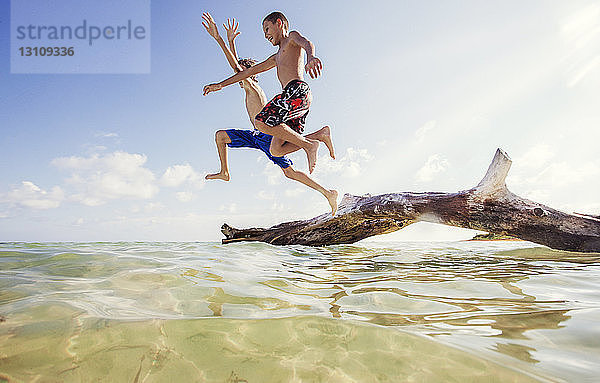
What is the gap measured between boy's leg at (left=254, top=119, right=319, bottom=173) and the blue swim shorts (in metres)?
0.45

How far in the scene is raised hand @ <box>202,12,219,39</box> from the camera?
4574 mm

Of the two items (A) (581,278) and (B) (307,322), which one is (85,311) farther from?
(A) (581,278)

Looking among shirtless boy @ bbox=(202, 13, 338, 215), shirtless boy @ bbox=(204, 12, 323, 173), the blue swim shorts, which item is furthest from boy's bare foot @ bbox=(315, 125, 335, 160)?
the blue swim shorts

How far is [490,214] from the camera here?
214 inches

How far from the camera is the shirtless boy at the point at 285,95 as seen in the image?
385 centimetres

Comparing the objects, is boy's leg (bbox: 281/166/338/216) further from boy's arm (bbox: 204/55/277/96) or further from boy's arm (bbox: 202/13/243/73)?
boy's arm (bbox: 202/13/243/73)

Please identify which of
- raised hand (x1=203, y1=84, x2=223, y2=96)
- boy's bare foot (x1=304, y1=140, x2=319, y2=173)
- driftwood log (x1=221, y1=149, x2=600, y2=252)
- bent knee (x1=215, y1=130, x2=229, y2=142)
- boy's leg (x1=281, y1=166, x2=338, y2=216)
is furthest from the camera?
driftwood log (x1=221, y1=149, x2=600, y2=252)

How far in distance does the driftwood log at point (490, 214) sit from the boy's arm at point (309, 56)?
3.46m

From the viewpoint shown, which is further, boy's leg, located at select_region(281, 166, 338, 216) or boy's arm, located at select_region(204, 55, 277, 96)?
boy's leg, located at select_region(281, 166, 338, 216)

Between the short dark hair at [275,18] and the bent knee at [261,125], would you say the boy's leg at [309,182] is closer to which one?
the bent knee at [261,125]

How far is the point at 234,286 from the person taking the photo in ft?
7.84

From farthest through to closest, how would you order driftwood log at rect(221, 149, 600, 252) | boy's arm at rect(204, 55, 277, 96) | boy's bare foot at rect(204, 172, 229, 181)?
1. driftwood log at rect(221, 149, 600, 252)
2. boy's bare foot at rect(204, 172, 229, 181)
3. boy's arm at rect(204, 55, 277, 96)

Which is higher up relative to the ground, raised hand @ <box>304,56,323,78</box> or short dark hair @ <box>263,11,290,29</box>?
short dark hair @ <box>263,11,290,29</box>

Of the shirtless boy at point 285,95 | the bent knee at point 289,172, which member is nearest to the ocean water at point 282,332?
the shirtless boy at point 285,95
